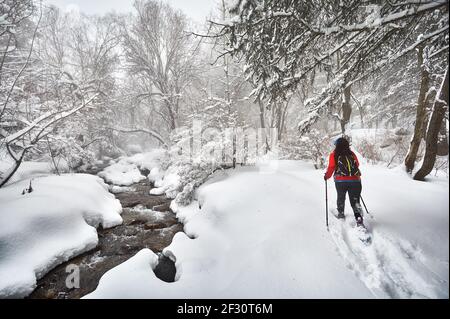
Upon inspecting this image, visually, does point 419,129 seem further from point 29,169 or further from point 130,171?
point 130,171

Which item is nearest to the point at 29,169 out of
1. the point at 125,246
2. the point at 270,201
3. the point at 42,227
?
the point at 42,227

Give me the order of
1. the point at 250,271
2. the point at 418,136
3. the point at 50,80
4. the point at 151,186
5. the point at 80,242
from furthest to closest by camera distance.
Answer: the point at 151,186, the point at 50,80, the point at 80,242, the point at 418,136, the point at 250,271

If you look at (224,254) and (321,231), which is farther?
(224,254)

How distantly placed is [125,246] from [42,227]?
2215 millimetres

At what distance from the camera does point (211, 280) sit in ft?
12.3

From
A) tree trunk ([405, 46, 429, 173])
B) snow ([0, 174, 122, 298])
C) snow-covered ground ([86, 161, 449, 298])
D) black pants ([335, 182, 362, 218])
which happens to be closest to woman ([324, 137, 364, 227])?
black pants ([335, 182, 362, 218])

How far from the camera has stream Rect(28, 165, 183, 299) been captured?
4668 millimetres

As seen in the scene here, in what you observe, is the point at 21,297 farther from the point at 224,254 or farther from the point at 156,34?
the point at 156,34

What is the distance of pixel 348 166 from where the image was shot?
4.04 metres

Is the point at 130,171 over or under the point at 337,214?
under

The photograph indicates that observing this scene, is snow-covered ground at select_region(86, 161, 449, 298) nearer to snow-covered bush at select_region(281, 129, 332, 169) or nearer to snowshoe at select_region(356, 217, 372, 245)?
snowshoe at select_region(356, 217, 372, 245)

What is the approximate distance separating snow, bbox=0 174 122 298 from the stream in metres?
0.25

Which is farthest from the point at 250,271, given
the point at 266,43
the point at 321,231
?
the point at 266,43

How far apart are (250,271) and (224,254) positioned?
3.06 ft
